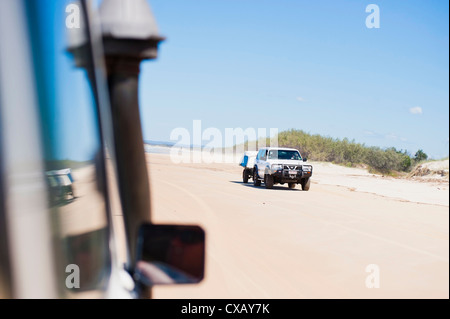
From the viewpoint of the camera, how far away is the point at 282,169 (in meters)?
20.4

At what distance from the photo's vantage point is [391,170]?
4034 cm

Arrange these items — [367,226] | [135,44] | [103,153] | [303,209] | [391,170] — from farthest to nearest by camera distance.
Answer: [391,170]
[303,209]
[367,226]
[135,44]
[103,153]

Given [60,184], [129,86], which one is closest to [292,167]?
[129,86]

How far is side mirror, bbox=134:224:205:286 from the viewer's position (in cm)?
207

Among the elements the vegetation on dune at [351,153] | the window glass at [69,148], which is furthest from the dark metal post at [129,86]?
the vegetation on dune at [351,153]

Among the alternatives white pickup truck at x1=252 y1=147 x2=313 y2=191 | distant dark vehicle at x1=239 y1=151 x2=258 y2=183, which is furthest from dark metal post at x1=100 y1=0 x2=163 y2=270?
distant dark vehicle at x1=239 y1=151 x2=258 y2=183

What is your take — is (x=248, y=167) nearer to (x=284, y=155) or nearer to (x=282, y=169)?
(x=284, y=155)

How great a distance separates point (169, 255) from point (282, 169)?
18.4 metres

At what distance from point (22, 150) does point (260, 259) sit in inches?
255

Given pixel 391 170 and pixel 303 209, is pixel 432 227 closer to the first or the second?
pixel 303 209

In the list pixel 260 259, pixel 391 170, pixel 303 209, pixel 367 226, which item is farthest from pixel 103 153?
pixel 391 170

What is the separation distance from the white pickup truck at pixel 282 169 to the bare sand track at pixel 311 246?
176 inches

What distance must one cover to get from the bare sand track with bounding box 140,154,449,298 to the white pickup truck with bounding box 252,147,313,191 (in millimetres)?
4463

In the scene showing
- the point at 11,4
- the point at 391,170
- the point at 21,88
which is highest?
the point at 11,4
